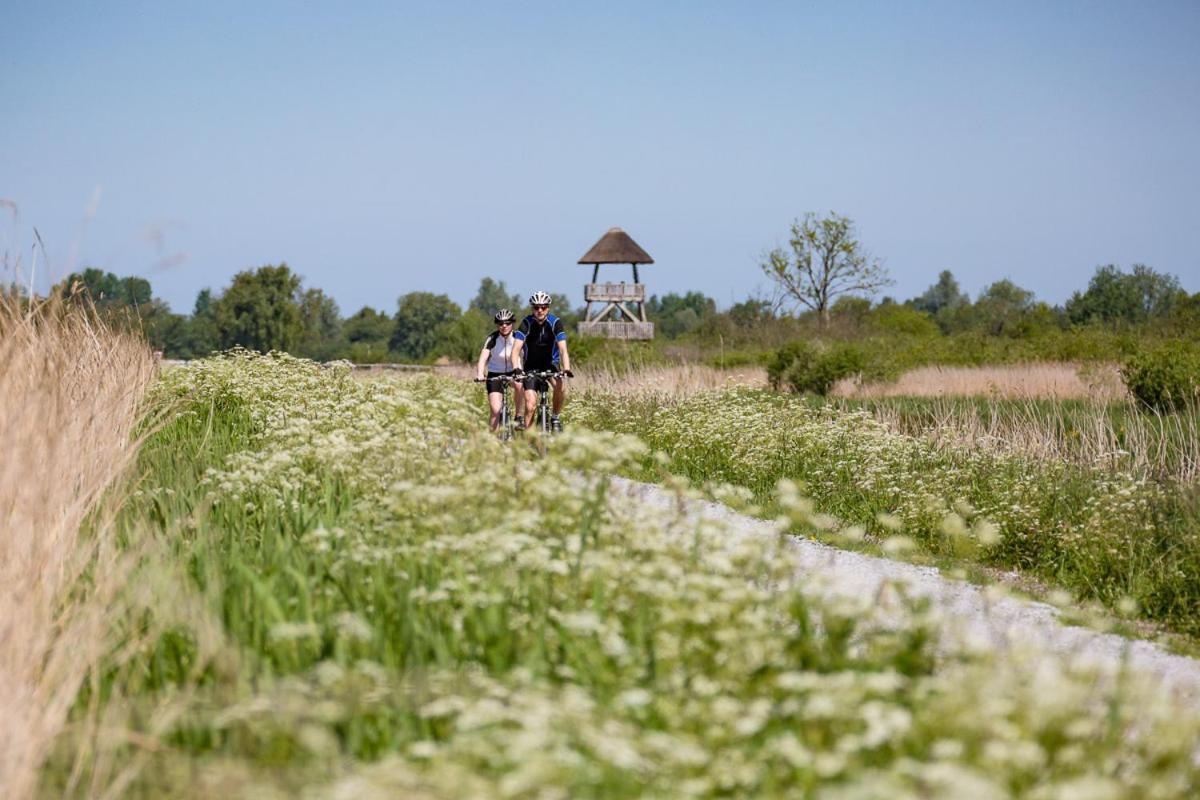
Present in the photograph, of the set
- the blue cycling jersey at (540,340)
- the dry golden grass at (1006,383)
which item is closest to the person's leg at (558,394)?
Answer: the blue cycling jersey at (540,340)

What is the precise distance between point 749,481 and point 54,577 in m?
8.51

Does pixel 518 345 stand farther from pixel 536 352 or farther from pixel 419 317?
pixel 419 317

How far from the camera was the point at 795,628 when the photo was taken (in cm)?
521

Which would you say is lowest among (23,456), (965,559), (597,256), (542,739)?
(965,559)

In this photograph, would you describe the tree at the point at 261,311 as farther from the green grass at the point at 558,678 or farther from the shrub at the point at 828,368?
the green grass at the point at 558,678

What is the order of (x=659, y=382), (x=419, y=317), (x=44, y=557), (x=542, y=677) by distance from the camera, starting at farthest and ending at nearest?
(x=419, y=317), (x=659, y=382), (x=44, y=557), (x=542, y=677)

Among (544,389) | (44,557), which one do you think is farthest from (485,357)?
(44,557)

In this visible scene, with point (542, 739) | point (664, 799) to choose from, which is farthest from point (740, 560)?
point (542, 739)

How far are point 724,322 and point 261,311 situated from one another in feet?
115

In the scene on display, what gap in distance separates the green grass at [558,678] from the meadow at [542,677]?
0.01m

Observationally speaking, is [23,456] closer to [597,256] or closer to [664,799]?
[664,799]

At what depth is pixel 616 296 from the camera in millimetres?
50562

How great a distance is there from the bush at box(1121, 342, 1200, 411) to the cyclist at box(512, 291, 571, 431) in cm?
962

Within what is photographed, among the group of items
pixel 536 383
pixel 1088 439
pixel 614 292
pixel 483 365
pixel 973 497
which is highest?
pixel 614 292
